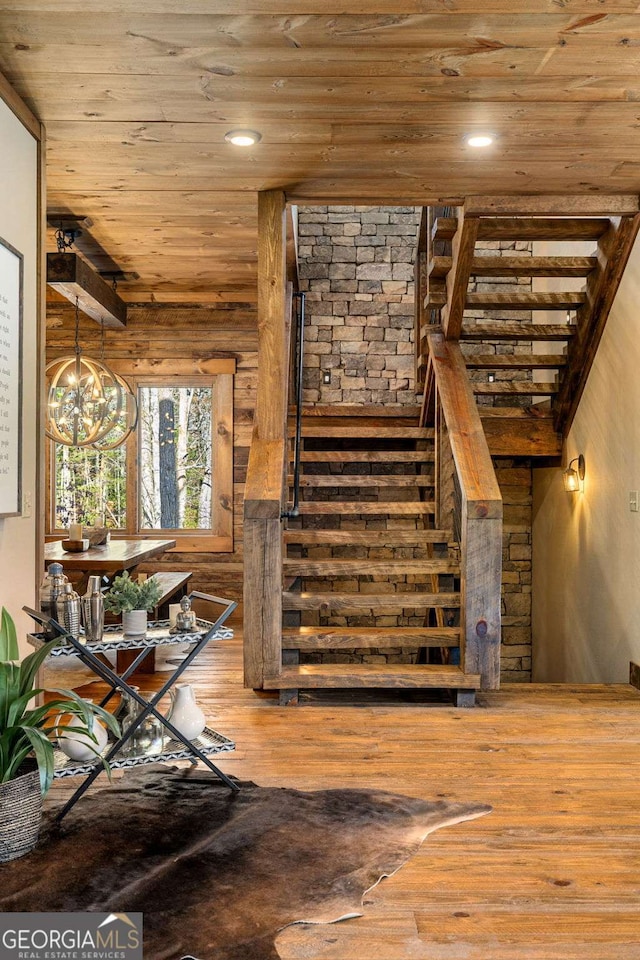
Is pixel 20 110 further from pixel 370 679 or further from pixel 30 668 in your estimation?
pixel 370 679

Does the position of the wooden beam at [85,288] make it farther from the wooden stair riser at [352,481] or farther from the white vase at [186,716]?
the white vase at [186,716]

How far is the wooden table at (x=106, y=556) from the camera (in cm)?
481

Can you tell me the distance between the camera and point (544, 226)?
15.6ft

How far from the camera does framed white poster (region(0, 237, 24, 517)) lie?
10.2ft

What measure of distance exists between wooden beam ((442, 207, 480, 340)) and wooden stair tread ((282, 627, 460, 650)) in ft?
6.60

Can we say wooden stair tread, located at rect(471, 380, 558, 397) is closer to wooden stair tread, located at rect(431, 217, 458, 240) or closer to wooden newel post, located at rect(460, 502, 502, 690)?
wooden stair tread, located at rect(431, 217, 458, 240)

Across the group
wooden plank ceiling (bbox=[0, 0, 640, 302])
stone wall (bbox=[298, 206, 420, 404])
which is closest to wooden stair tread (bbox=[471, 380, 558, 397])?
stone wall (bbox=[298, 206, 420, 404])

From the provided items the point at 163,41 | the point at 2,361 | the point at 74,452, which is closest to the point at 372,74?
the point at 163,41

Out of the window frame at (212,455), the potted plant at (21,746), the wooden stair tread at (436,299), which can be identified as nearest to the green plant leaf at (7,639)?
the potted plant at (21,746)

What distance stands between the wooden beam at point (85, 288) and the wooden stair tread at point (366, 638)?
265 centimetres

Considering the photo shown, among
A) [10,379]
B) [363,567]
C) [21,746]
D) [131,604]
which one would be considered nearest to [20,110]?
[10,379]

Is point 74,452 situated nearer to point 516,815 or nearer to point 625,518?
point 625,518

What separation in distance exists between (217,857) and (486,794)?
1020 millimetres

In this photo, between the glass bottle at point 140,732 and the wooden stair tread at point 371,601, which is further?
the wooden stair tread at point 371,601
